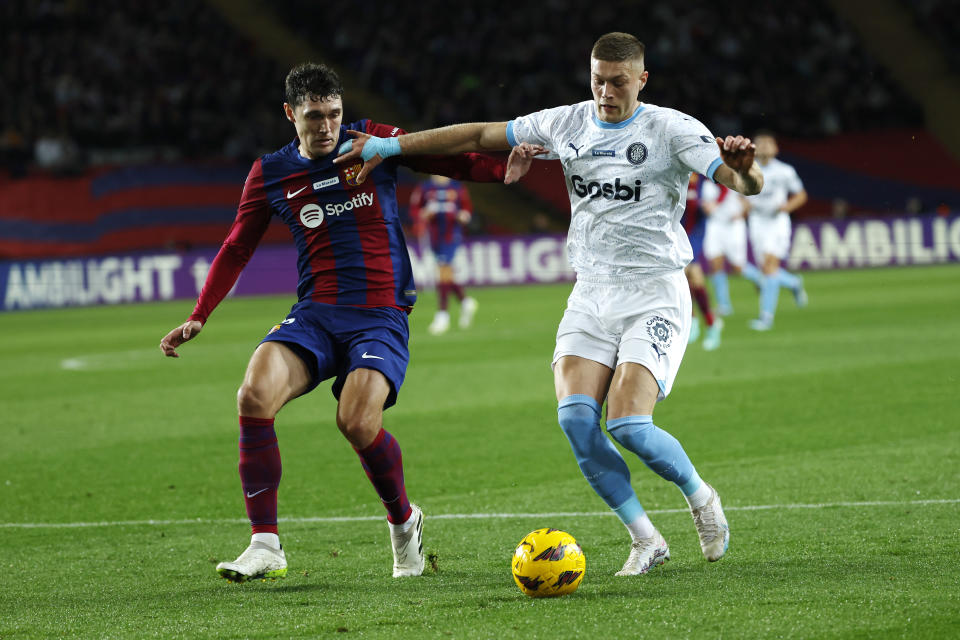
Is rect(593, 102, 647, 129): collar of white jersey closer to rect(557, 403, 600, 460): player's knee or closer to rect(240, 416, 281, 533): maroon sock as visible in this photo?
rect(557, 403, 600, 460): player's knee

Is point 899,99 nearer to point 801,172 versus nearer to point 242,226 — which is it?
point 801,172

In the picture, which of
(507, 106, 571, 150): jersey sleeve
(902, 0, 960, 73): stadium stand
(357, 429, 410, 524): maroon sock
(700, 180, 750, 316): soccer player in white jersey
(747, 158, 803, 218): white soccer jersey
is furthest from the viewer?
(902, 0, 960, 73): stadium stand

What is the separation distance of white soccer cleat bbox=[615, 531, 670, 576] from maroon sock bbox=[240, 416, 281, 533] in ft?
4.55

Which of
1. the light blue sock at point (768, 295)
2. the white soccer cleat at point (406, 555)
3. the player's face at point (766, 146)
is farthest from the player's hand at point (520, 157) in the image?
the light blue sock at point (768, 295)

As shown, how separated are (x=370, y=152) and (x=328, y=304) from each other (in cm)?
65

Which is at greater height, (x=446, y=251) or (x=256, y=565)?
(x=256, y=565)

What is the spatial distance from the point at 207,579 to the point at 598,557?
1.57m

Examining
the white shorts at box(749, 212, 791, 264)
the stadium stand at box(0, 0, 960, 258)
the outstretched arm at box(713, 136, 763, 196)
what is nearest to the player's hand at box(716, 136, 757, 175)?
the outstretched arm at box(713, 136, 763, 196)

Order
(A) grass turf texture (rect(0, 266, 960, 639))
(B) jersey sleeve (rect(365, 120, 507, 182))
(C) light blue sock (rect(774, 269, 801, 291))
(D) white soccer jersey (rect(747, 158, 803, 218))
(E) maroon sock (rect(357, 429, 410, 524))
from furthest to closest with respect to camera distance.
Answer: (D) white soccer jersey (rect(747, 158, 803, 218)) → (C) light blue sock (rect(774, 269, 801, 291)) → (B) jersey sleeve (rect(365, 120, 507, 182)) → (E) maroon sock (rect(357, 429, 410, 524)) → (A) grass turf texture (rect(0, 266, 960, 639))

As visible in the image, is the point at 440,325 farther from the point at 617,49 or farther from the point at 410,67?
the point at 410,67

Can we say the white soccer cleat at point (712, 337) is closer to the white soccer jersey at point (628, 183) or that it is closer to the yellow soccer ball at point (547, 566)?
the white soccer jersey at point (628, 183)

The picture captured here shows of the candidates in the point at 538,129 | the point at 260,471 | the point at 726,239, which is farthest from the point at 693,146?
the point at 726,239

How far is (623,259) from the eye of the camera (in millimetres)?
5137

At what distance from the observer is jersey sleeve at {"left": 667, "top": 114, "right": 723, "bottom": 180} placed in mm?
4891
